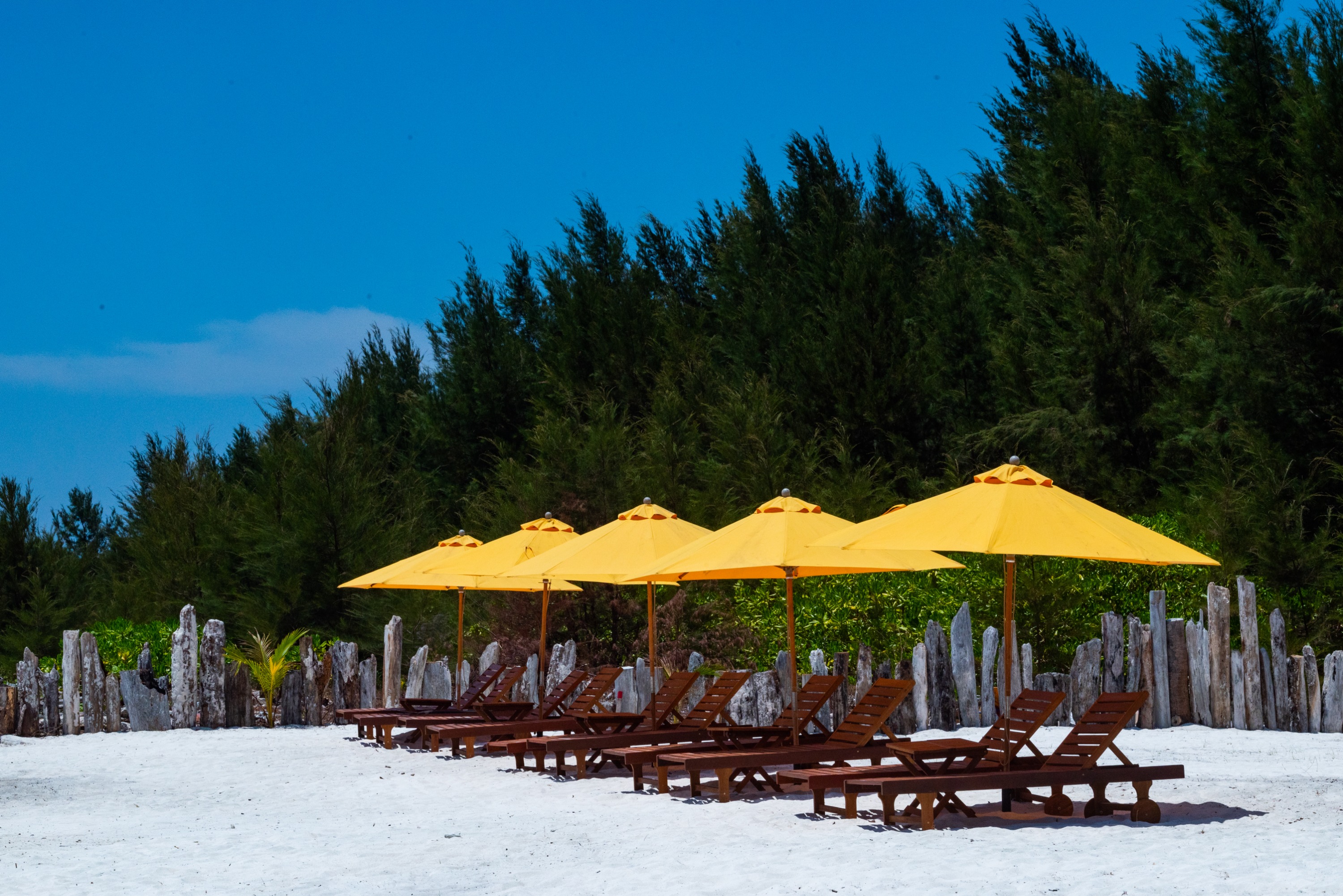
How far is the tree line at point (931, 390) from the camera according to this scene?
1655 cm

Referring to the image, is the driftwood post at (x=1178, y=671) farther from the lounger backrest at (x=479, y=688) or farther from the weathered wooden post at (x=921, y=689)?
the lounger backrest at (x=479, y=688)

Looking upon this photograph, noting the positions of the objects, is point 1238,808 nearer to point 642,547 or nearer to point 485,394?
point 642,547

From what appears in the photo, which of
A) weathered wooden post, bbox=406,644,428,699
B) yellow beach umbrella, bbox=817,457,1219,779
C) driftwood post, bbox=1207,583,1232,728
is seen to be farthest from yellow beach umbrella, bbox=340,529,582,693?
driftwood post, bbox=1207,583,1232,728

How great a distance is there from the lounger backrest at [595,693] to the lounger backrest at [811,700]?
2.18 metres

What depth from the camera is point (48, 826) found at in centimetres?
859

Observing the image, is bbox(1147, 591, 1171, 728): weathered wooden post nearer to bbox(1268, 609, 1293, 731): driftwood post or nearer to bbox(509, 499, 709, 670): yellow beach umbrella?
bbox(1268, 609, 1293, 731): driftwood post

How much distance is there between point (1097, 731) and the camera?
8.16 metres

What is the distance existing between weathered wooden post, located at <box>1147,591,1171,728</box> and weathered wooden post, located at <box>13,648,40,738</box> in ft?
38.5

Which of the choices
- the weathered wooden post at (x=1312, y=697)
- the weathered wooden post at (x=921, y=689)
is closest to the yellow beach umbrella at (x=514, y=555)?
the weathered wooden post at (x=921, y=689)

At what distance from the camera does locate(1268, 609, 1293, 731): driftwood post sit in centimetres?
1282

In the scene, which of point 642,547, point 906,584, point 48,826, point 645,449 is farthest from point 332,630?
point 48,826

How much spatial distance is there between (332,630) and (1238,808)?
1516cm

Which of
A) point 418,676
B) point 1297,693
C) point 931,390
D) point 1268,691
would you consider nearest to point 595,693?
point 418,676

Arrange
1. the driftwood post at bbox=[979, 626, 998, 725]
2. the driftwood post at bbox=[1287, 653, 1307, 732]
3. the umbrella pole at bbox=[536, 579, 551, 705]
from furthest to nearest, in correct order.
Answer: the umbrella pole at bbox=[536, 579, 551, 705], the driftwood post at bbox=[979, 626, 998, 725], the driftwood post at bbox=[1287, 653, 1307, 732]
